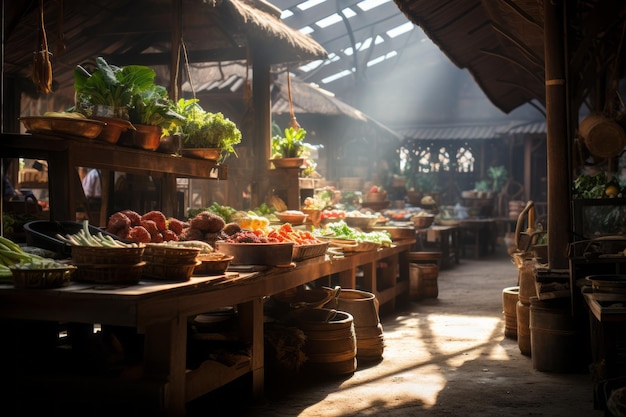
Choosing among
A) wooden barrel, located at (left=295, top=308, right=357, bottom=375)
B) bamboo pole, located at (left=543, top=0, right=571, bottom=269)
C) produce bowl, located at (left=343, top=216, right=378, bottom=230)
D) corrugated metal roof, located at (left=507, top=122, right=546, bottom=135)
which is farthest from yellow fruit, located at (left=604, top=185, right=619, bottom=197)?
corrugated metal roof, located at (left=507, top=122, right=546, bottom=135)

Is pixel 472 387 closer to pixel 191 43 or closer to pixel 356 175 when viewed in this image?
pixel 191 43

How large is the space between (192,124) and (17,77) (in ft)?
20.2

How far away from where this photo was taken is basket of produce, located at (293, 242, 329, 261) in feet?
19.8

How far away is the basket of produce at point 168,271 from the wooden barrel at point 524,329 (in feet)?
12.8

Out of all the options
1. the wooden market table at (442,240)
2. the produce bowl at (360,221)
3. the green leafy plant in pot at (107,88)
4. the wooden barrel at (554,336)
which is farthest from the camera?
the wooden market table at (442,240)

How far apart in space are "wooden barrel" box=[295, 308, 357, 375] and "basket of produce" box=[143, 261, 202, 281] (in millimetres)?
1865

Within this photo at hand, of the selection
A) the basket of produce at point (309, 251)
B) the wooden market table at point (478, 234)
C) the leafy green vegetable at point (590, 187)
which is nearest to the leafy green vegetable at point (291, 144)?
the basket of produce at point (309, 251)

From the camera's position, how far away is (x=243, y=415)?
467 centimetres

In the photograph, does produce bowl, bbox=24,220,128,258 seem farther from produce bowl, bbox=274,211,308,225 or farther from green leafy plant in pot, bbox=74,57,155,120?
produce bowl, bbox=274,211,308,225

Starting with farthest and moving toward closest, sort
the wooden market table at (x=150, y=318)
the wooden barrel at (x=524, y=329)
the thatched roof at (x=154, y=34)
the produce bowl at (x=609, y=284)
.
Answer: the thatched roof at (x=154, y=34), the wooden barrel at (x=524, y=329), the produce bowl at (x=609, y=284), the wooden market table at (x=150, y=318)

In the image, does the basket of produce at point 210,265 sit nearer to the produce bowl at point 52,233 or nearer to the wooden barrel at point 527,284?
the produce bowl at point 52,233

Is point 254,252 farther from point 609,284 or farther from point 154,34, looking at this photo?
point 154,34

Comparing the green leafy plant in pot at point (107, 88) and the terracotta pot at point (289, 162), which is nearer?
the green leafy plant in pot at point (107, 88)

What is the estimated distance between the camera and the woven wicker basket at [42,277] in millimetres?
3742
